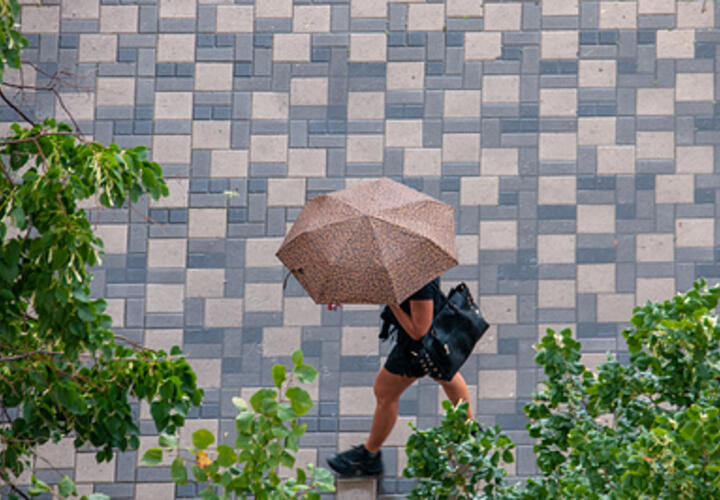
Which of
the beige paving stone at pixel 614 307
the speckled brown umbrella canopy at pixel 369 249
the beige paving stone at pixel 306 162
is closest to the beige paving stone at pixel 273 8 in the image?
the beige paving stone at pixel 306 162

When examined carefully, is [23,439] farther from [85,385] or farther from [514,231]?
[514,231]

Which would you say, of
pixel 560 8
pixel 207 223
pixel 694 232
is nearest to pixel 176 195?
pixel 207 223

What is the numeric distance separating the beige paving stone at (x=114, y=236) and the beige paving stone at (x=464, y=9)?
114 inches

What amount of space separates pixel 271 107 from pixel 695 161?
3.11 m

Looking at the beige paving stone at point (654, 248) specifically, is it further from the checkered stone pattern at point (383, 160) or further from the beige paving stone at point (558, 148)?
the beige paving stone at point (558, 148)

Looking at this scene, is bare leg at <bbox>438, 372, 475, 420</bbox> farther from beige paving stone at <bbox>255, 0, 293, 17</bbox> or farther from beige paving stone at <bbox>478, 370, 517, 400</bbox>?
beige paving stone at <bbox>255, 0, 293, 17</bbox>

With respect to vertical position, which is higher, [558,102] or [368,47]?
[368,47]

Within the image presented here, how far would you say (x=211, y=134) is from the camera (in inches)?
322

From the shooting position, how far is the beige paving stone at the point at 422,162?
806 centimetres

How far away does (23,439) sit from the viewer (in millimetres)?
4680

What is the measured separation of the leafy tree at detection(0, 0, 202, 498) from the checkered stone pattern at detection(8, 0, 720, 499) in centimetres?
Result: 294

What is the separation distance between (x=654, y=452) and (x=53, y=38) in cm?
615

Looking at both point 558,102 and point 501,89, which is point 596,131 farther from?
point 501,89

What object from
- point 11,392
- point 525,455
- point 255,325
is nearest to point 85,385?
point 11,392
